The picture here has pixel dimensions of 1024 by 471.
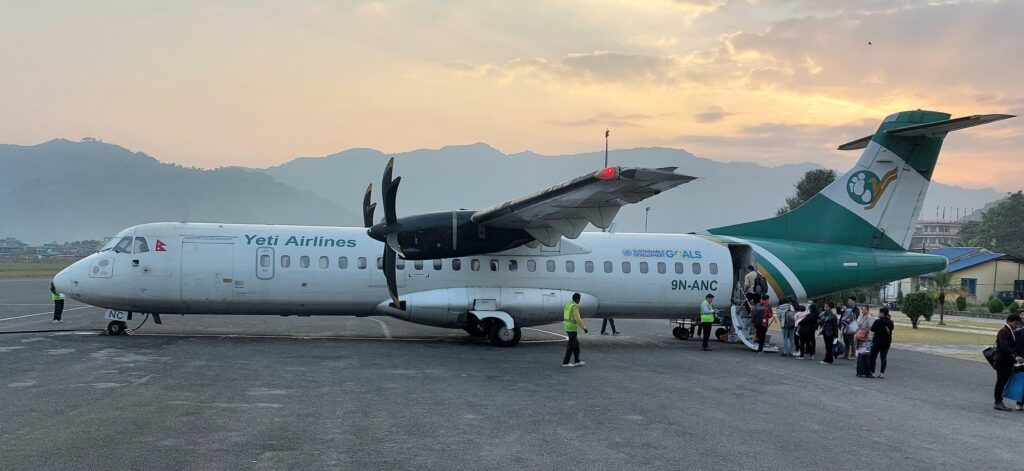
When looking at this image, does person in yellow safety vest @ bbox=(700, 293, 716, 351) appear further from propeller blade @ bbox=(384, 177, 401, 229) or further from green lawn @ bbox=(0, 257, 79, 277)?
green lawn @ bbox=(0, 257, 79, 277)

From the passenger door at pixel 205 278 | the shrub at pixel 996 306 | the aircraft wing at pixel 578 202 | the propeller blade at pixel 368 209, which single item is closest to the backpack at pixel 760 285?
A: the aircraft wing at pixel 578 202

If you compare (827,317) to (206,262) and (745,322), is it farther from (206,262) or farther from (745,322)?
(206,262)

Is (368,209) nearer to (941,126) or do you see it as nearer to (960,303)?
(941,126)

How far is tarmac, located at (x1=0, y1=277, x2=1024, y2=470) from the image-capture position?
309 inches

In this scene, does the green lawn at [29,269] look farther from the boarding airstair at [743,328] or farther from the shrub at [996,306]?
the shrub at [996,306]

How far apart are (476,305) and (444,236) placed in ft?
7.32

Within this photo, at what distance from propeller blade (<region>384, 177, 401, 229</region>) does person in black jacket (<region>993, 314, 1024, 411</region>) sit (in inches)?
463

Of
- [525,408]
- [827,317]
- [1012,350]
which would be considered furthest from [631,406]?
[827,317]

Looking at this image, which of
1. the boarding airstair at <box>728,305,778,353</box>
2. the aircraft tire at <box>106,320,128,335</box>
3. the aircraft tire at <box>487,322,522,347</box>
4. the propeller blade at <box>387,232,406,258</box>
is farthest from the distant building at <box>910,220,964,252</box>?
Answer: the aircraft tire at <box>106,320,128,335</box>

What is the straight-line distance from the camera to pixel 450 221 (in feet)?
57.9

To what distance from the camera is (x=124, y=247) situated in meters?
18.4

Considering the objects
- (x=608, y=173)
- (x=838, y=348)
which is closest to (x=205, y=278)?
(x=608, y=173)

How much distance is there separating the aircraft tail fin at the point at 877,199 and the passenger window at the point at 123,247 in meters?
16.3

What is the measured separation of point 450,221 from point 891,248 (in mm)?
13075
